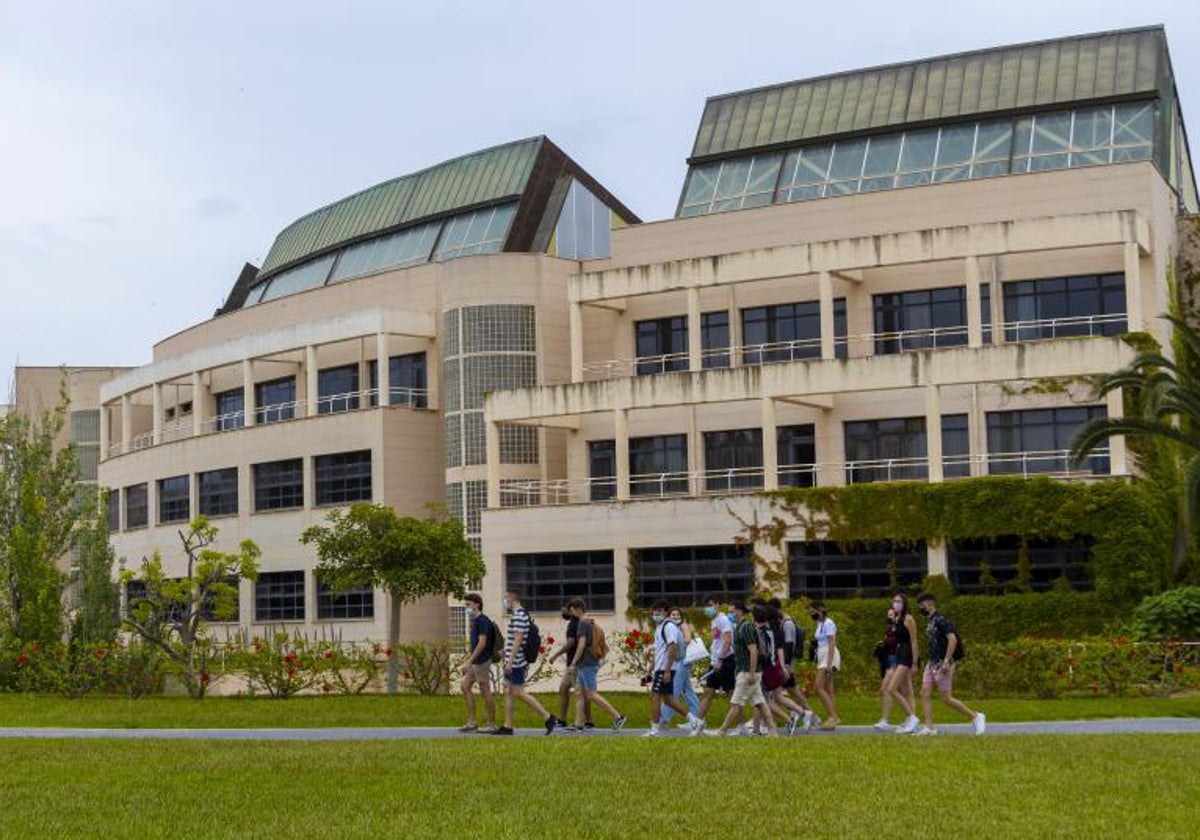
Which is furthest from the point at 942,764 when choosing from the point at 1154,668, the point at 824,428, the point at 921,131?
the point at 921,131

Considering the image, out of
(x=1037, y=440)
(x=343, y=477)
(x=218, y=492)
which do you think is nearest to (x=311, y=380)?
(x=343, y=477)

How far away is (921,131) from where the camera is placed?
159 ft

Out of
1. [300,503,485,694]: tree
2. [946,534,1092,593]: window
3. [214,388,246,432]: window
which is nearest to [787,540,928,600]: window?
[946,534,1092,593]: window

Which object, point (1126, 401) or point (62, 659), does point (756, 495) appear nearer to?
point (1126, 401)

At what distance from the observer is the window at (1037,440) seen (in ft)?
134

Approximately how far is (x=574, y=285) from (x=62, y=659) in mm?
18462

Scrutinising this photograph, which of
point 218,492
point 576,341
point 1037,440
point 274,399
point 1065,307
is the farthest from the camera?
point 274,399

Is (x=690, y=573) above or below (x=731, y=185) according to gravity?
below

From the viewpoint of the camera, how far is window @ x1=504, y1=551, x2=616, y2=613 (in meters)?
44.2

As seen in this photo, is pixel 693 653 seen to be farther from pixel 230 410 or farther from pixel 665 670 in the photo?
pixel 230 410

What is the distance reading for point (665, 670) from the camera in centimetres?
2102

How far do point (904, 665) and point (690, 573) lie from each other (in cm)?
2231

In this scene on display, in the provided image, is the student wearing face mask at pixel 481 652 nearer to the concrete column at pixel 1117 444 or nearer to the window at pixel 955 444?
the concrete column at pixel 1117 444

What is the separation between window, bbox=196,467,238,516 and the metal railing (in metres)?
10.8
